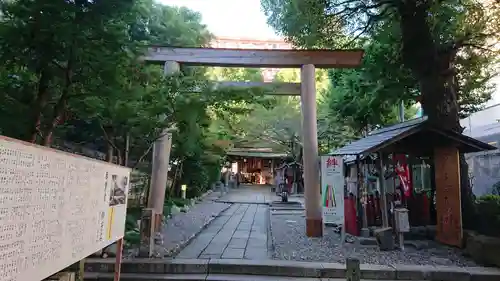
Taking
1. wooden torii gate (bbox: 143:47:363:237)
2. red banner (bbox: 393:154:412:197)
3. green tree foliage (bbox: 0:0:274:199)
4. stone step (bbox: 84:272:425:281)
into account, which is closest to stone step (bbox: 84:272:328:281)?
stone step (bbox: 84:272:425:281)

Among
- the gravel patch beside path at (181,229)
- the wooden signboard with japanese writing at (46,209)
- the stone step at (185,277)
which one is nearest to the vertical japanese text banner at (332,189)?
the stone step at (185,277)

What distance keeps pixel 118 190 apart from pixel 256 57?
5972 millimetres

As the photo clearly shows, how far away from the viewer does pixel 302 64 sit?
30.4 feet

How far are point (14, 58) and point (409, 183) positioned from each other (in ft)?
31.1

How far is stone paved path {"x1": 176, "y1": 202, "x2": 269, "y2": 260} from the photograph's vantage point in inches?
270

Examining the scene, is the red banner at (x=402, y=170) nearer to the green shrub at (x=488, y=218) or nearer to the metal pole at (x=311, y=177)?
the green shrub at (x=488, y=218)

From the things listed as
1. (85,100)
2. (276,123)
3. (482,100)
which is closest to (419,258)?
(85,100)

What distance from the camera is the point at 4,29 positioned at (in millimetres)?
4797

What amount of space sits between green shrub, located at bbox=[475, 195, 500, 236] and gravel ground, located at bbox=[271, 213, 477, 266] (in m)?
1.20

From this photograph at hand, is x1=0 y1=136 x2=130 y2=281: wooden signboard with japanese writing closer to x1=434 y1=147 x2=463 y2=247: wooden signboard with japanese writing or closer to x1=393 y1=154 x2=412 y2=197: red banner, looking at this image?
x1=434 y1=147 x2=463 y2=247: wooden signboard with japanese writing

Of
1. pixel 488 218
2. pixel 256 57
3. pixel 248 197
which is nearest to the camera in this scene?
pixel 488 218

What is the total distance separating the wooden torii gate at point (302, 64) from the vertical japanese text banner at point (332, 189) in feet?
1.55

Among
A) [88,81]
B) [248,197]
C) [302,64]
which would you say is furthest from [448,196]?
[248,197]

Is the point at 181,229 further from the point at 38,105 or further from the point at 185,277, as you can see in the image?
the point at 38,105
